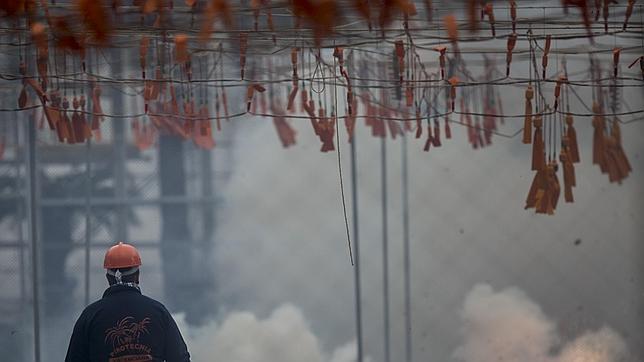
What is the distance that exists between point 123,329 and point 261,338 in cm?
202

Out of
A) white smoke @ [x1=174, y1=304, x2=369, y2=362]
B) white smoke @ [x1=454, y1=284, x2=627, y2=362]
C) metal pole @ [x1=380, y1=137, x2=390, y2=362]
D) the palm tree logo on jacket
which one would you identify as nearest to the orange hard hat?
the palm tree logo on jacket

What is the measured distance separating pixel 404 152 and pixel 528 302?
110 cm

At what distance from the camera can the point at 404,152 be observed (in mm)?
6453

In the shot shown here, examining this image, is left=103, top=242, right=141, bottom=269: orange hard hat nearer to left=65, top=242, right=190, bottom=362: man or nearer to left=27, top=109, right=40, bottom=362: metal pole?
left=65, top=242, right=190, bottom=362: man

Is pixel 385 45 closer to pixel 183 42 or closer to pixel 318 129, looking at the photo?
pixel 318 129

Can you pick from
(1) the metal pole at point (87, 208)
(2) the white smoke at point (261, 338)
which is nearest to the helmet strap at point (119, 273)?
(1) the metal pole at point (87, 208)

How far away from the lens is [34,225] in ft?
20.7

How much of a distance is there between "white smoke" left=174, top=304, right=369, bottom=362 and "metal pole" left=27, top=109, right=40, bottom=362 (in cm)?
78

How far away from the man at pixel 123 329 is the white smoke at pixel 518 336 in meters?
2.36

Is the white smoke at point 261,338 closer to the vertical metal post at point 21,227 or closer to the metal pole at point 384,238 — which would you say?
the metal pole at point 384,238

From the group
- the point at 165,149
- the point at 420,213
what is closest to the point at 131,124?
the point at 165,149

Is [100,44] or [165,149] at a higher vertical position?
[100,44]

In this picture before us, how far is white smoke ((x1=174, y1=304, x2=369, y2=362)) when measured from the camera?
6484 millimetres

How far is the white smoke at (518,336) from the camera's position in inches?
256
